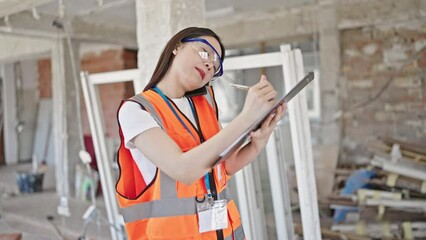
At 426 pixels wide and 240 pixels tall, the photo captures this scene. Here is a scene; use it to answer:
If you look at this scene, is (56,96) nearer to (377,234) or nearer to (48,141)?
(48,141)

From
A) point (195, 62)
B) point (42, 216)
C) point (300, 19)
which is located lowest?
point (42, 216)

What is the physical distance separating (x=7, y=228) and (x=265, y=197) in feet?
10.4

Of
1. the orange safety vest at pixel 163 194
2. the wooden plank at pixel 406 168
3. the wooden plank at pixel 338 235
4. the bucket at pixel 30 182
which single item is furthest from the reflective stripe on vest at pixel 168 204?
the bucket at pixel 30 182

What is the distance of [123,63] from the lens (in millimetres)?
6691

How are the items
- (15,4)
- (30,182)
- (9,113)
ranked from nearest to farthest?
(15,4) → (30,182) → (9,113)

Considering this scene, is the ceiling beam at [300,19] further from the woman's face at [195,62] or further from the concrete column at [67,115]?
the woman's face at [195,62]

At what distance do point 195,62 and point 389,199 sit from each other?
298 cm

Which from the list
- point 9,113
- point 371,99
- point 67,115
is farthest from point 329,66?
point 9,113

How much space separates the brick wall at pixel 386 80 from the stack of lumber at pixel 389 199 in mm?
458

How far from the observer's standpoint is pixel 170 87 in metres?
1.19

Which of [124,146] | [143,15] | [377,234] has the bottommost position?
[377,234]

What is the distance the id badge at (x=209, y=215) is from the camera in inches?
Answer: 44.7

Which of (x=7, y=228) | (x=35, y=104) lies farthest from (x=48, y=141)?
(x=7, y=228)

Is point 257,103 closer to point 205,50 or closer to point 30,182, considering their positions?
point 205,50
